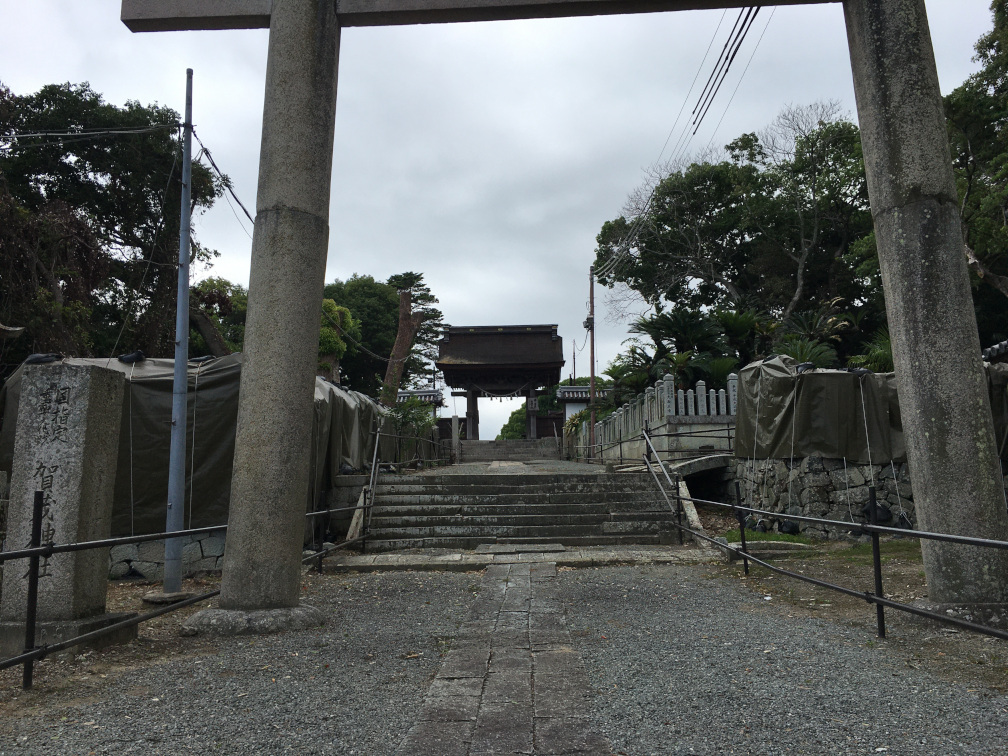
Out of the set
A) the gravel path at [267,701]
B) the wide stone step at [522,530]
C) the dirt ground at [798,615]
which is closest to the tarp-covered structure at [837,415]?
the wide stone step at [522,530]

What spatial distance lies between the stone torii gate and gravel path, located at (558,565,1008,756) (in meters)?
1.26

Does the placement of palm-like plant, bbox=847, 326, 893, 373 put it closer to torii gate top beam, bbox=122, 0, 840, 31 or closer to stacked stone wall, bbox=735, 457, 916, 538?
stacked stone wall, bbox=735, 457, 916, 538

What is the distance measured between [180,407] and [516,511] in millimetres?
5087

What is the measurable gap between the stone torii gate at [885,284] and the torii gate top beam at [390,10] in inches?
0.7

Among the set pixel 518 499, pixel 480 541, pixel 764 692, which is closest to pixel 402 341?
pixel 518 499

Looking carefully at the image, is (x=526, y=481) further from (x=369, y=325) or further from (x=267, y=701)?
(x=369, y=325)

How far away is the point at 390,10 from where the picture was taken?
17.9 ft

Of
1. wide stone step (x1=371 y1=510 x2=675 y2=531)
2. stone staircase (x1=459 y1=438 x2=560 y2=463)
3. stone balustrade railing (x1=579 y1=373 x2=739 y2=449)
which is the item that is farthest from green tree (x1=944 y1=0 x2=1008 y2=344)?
stone staircase (x1=459 y1=438 x2=560 y2=463)

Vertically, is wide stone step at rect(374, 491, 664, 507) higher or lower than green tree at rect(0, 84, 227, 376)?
lower

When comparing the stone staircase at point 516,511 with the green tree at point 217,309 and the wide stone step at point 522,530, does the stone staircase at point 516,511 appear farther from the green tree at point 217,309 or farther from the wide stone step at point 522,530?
the green tree at point 217,309

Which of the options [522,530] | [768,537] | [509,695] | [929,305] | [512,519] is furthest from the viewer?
[512,519]

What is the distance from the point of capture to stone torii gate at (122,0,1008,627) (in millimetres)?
4477

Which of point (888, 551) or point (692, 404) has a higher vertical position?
point (692, 404)

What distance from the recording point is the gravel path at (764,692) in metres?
2.58
